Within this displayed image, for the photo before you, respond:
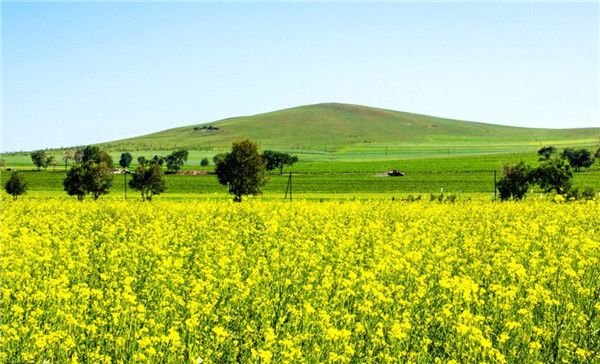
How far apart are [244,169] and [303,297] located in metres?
51.2

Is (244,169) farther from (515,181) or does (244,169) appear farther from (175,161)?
(175,161)

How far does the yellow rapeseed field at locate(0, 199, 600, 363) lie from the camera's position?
7465mm

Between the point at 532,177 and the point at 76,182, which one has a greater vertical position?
the point at 76,182

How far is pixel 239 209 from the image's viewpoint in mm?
20359

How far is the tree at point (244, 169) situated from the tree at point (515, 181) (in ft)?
69.9

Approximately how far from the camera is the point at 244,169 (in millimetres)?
60594

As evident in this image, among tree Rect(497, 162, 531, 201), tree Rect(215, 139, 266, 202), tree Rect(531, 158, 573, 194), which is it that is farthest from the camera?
tree Rect(215, 139, 266, 202)

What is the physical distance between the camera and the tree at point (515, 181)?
171 feet

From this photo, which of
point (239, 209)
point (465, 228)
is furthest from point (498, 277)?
point (239, 209)

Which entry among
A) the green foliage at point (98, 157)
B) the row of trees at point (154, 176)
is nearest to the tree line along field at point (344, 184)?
the green foliage at point (98, 157)

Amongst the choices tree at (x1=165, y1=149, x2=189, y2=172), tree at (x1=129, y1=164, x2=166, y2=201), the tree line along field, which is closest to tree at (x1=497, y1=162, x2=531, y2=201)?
the tree line along field

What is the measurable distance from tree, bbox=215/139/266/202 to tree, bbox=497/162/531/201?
21292 mm

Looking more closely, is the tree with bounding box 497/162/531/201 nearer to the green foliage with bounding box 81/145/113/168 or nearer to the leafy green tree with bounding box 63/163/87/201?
the leafy green tree with bounding box 63/163/87/201

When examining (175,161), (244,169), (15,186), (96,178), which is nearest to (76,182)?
(96,178)
